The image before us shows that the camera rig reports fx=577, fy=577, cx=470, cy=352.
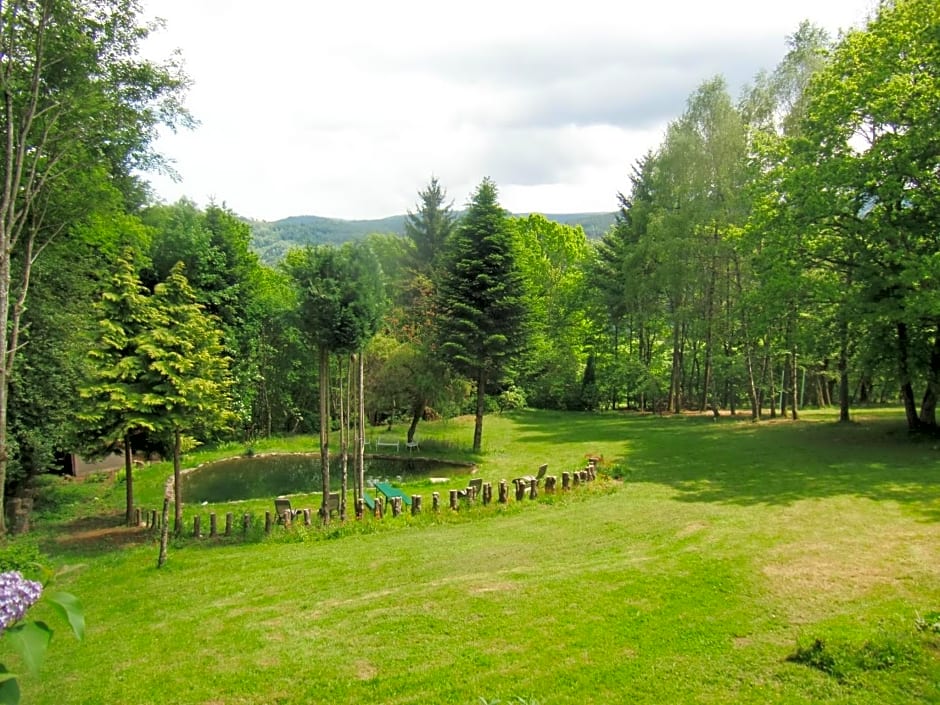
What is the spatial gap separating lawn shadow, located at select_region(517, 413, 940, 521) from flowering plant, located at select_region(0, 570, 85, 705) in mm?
11450

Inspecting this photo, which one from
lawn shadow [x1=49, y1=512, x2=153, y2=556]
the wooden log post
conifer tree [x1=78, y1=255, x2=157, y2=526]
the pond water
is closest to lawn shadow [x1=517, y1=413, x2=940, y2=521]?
the pond water

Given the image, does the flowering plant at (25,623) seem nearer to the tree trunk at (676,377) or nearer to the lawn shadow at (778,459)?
the lawn shadow at (778,459)

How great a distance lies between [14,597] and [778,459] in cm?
1680

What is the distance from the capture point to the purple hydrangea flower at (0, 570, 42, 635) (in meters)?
1.96

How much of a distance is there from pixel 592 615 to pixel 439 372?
49.5ft

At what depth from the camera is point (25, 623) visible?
61.4 inches

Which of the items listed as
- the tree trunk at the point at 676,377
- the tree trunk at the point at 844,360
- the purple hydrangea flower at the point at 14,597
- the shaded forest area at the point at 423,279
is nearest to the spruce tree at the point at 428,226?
the shaded forest area at the point at 423,279

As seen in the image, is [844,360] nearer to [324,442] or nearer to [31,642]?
[324,442]

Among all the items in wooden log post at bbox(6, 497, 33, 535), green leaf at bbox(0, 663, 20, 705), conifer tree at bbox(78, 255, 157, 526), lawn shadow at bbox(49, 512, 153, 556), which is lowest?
lawn shadow at bbox(49, 512, 153, 556)

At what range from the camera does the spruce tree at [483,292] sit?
19.2 metres

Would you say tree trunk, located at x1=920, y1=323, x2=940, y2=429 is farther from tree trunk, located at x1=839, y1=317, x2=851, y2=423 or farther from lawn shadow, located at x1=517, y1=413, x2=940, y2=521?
tree trunk, located at x1=839, y1=317, x2=851, y2=423

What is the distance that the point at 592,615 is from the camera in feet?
20.4

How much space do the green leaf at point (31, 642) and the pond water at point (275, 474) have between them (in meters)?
15.7

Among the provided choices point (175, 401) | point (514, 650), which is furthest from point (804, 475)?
point (175, 401)
